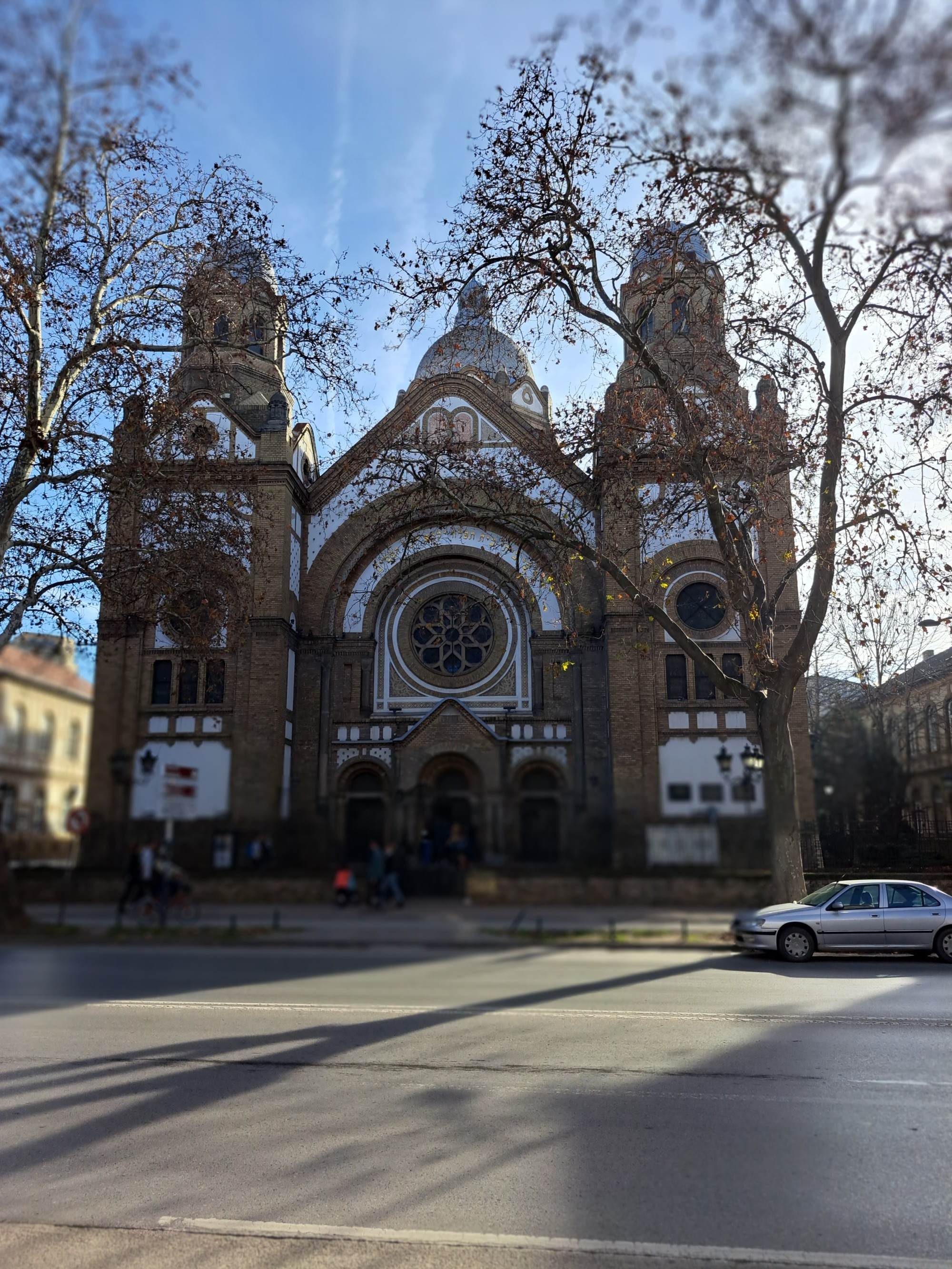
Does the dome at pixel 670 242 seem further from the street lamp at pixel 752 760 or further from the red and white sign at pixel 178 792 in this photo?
the red and white sign at pixel 178 792

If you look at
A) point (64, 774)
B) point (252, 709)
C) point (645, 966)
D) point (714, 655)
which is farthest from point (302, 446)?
point (64, 774)

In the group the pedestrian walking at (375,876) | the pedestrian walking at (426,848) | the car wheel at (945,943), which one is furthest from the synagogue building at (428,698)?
the car wheel at (945,943)

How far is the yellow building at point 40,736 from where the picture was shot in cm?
595

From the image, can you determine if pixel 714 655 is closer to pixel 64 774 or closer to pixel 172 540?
pixel 172 540

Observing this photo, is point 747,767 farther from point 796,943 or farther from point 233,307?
point 233,307

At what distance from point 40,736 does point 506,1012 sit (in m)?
5.42

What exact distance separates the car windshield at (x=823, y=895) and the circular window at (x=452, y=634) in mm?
15140

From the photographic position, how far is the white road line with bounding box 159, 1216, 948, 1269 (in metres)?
3.69

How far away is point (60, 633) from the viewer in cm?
1235

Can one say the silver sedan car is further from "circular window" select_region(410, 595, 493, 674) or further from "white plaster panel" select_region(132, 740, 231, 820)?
"white plaster panel" select_region(132, 740, 231, 820)

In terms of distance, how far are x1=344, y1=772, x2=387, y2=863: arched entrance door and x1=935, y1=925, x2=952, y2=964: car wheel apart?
16356mm

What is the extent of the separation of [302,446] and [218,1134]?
26.0 meters

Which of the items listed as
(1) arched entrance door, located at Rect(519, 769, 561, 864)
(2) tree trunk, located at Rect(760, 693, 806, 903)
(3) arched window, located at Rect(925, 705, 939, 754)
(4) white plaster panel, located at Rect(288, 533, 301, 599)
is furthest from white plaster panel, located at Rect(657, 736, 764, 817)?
(4) white plaster panel, located at Rect(288, 533, 301, 599)

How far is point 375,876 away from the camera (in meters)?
21.1
